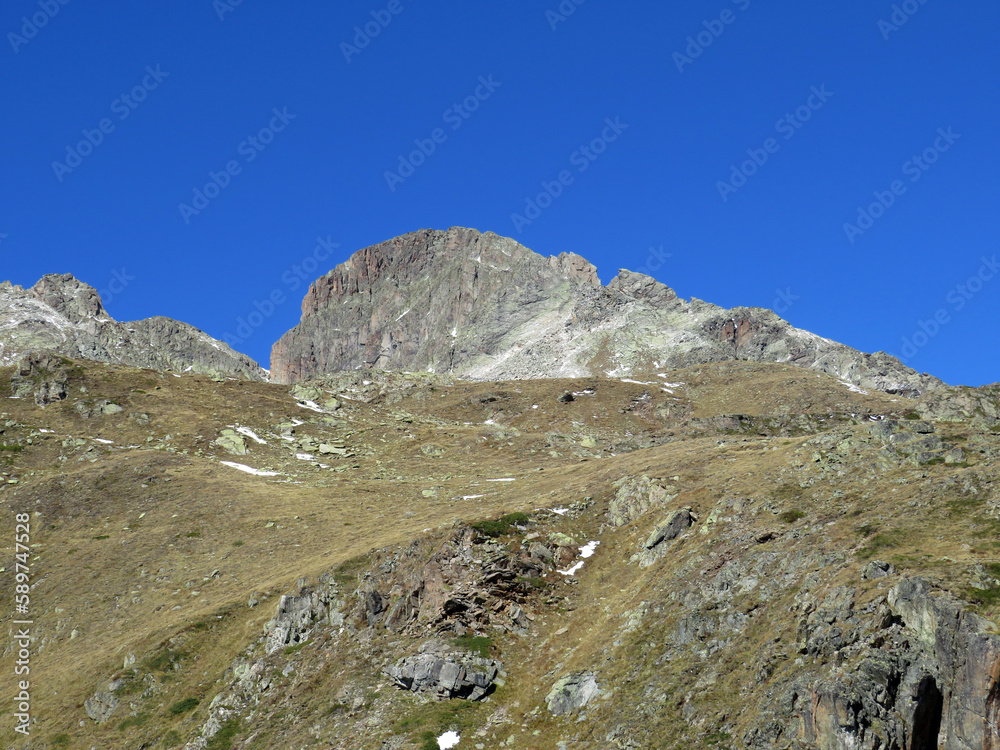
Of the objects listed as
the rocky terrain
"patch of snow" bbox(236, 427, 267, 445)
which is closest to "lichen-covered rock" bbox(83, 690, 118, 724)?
the rocky terrain

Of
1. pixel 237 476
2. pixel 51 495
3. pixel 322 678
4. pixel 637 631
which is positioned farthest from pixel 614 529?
pixel 51 495

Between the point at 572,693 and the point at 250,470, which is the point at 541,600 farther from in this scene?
the point at 250,470

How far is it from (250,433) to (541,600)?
58.9 meters

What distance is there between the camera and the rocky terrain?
842 inches

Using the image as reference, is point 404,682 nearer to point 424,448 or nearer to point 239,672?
point 239,672

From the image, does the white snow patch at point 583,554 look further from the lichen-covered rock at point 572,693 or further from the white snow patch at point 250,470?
the white snow patch at point 250,470

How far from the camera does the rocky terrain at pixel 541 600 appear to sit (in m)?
21.4

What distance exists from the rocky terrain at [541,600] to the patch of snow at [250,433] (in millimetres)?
13753

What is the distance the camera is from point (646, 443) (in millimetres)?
82188

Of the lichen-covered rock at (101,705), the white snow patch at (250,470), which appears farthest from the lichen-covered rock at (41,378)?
the lichen-covered rock at (101,705)

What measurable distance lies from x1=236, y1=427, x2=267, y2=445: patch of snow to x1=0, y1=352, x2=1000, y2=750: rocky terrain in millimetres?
13753

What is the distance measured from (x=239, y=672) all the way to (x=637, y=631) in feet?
66.9

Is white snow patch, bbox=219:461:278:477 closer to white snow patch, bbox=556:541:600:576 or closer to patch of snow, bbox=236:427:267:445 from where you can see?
patch of snow, bbox=236:427:267:445

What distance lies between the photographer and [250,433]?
274 ft
